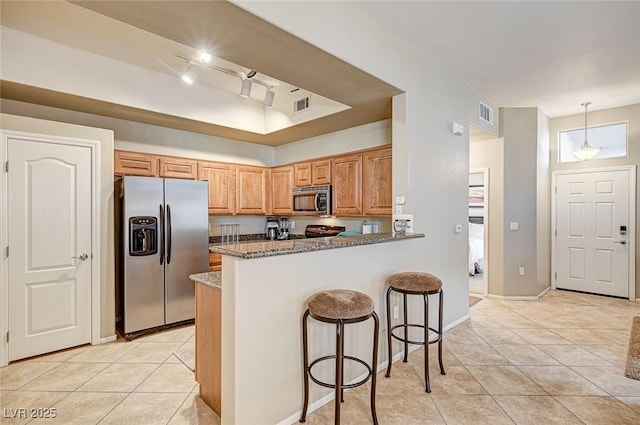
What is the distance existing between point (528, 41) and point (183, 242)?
435cm

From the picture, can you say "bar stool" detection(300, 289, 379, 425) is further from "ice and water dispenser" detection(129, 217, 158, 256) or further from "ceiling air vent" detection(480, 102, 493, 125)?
"ceiling air vent" detection(480, 102, 493, 125)

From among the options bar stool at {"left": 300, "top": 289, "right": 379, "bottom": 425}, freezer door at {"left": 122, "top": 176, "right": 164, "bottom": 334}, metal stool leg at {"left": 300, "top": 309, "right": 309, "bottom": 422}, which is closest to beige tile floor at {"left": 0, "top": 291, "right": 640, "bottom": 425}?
metal stool leg at {"left": 300, "top": 309, "right": 309, "bottom": 422}

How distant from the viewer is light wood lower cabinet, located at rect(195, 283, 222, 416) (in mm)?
2078

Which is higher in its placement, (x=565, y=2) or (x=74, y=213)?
(x=565, y=2)

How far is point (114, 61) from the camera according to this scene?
133 inches

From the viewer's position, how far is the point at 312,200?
4.82 metres

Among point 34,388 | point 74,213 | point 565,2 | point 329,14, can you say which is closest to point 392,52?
point 329,14

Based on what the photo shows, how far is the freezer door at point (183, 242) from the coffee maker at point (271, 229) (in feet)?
5.40

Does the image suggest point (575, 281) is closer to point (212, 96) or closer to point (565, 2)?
point (565, 2)

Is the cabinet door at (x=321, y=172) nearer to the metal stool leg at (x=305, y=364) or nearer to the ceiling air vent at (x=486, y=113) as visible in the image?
the ceiling air vent at (x=486, y=113)

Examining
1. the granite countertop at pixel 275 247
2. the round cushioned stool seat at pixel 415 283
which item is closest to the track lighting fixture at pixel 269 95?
the granite countertop at pixel 275 247

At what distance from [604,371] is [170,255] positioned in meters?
4.49

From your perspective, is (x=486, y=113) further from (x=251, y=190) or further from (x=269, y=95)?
(x=251, y=190)

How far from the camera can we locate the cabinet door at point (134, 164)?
392 centimetres
